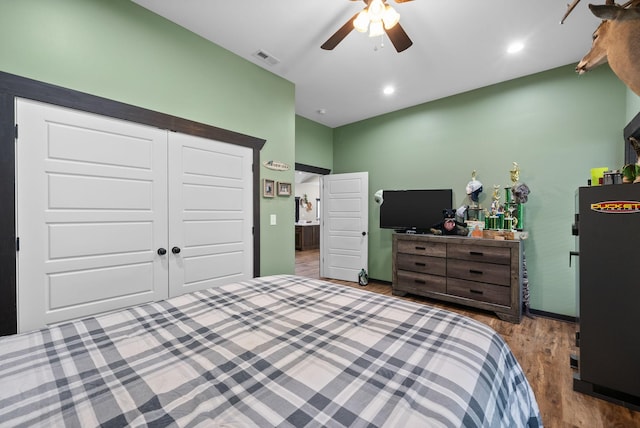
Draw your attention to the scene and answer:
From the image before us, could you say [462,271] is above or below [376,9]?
below

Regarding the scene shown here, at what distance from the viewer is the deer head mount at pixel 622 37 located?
112cm

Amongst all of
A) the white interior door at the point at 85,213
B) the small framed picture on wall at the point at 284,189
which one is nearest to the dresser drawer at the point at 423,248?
the small framed picture on wall at the point at 284,189

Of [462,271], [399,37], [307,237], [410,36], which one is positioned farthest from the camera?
[307,237]

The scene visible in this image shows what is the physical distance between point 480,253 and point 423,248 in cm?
66

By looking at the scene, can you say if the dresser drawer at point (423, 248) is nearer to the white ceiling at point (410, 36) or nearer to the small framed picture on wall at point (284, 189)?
the small framed picture on wall at point (284, 189)

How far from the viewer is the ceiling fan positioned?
1.64 meters

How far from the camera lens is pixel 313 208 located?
391 inches

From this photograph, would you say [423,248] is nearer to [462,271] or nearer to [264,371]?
[462,271]

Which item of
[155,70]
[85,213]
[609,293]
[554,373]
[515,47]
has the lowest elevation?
[554,373]

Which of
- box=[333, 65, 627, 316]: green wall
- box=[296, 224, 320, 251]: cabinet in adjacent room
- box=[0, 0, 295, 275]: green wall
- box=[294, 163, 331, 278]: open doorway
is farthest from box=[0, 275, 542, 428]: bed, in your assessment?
box=[296, 224, 320, 251]: cabinet in adjacent room

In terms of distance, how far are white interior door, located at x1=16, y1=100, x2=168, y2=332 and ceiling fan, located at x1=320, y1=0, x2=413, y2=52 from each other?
1.76 meters

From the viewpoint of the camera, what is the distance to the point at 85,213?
6.07 ft

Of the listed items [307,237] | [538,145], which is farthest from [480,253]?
[307,237]

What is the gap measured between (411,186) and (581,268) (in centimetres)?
244
